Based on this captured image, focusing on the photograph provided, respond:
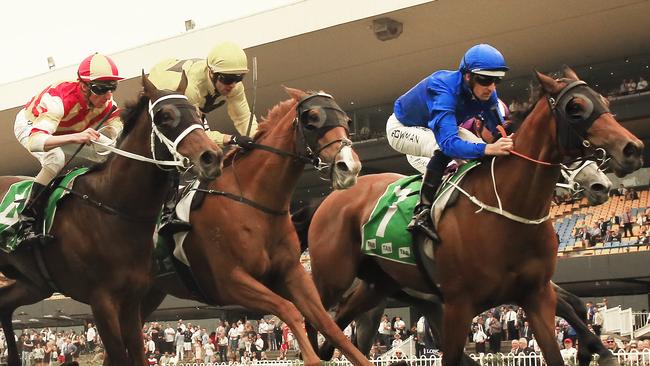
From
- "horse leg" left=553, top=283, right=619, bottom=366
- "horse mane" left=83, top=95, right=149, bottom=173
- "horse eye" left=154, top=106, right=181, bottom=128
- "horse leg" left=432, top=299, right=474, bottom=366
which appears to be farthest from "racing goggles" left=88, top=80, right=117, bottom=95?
"horse leg" left=553, top=283, right=619, bottom=366

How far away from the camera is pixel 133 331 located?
5.41 m

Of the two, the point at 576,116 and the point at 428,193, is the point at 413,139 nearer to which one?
the point at 428,193

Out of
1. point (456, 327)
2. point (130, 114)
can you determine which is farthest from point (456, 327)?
point (130, 114)

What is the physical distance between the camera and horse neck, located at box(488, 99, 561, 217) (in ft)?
17.5

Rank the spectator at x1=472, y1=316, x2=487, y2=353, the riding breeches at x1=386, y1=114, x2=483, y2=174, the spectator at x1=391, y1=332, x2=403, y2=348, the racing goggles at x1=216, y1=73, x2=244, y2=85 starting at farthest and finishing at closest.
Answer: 1. the spectator at x1=391, y1=332, x2=403, y2=348
2. the spectator at x1=472, y1=316, x2=487, y2=353
3. the riding breeches at x1=386, y1=114, x2=483, y2=174
4. the racing goggles at x1=216, y1=73, x2=244, y2=85

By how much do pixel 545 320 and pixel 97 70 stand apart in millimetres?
3083

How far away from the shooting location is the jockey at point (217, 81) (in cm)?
586

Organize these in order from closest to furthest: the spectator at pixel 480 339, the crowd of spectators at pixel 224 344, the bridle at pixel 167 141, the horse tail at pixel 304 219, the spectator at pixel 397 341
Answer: the bridle at pixel 167 141
the horse tail at pixel 304 219
the spectator at pixel 480 339
the spectator at pixel 397 341
the crowd of spectators at pixel 224 344

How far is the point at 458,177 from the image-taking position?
19.1ft

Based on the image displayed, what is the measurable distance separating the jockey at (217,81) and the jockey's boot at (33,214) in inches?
41.3

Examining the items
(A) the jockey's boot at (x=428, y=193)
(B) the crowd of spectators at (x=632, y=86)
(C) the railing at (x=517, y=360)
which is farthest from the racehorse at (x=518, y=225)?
(B) the crowd of spectators at (x=632, y=86)

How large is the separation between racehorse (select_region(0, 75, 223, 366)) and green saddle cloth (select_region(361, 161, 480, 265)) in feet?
5.68

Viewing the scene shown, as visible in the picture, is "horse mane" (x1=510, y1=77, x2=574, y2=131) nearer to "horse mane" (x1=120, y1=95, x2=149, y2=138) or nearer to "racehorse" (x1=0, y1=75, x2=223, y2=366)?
"racehorse" (x1=0, y1=75, x2=223, y2=366)

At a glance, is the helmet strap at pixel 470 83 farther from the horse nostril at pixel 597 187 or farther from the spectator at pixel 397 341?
the spectator at pixel 397 341
